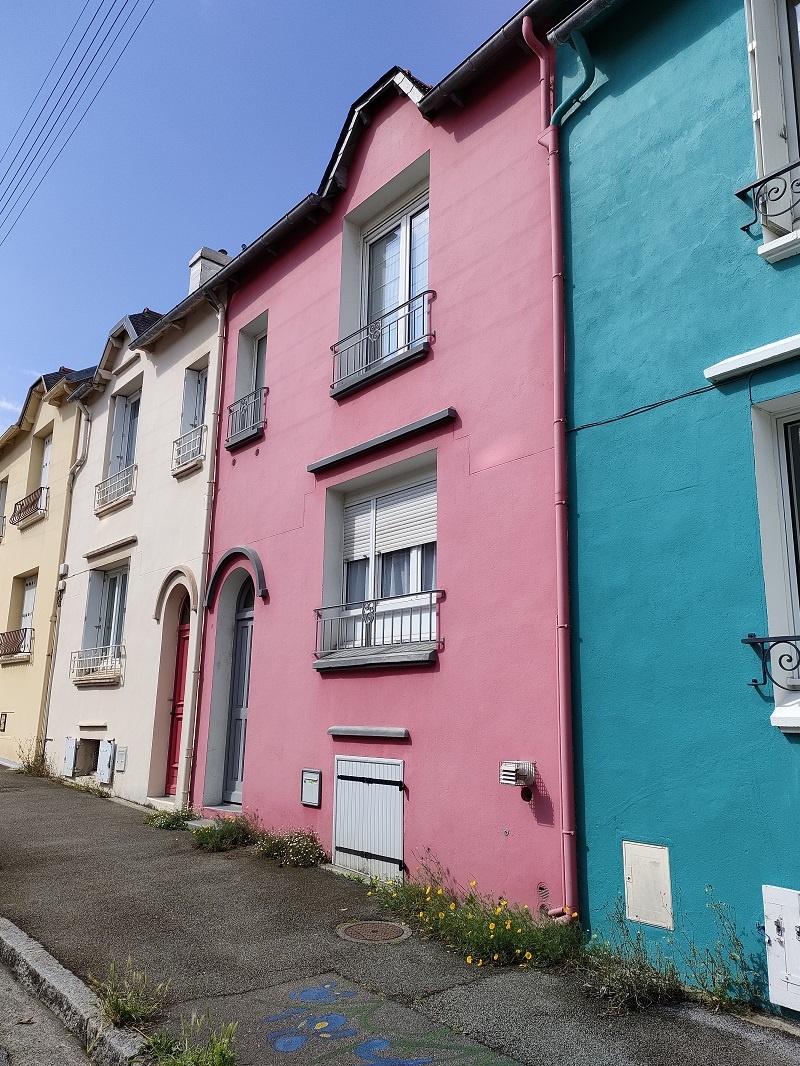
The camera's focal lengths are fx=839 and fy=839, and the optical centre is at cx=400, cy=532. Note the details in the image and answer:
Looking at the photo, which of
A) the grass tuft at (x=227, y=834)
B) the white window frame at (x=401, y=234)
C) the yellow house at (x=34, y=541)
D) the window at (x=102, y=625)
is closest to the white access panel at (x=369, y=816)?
the grass tuft at (x=227, y=834)

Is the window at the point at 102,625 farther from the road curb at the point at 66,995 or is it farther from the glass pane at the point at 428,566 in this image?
the road curb at the point at 66,995

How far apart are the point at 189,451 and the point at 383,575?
4700 mm

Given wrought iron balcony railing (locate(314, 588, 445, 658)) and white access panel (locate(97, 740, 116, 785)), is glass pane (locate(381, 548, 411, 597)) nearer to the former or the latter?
wrought iron balcony railing (locate(314, 588, 445, 658))

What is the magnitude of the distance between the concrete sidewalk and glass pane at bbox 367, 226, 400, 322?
553 centimetres

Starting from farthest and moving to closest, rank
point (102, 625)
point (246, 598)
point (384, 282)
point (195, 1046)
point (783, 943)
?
point (102, 625), point (246, 598), point (384, 282), point (783, 943), point (195, 1046)

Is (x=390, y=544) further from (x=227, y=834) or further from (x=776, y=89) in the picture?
(x=776, y=89)

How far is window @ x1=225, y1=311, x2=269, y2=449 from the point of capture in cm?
1010

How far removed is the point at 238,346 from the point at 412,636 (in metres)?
5.33

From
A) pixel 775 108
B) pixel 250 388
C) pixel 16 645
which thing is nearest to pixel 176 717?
pixel 250 388

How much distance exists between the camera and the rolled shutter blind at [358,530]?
26.9ft

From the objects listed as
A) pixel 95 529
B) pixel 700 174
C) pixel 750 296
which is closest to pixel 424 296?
pixel 700 174

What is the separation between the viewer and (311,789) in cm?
793

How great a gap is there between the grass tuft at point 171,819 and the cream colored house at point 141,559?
316 millimetres

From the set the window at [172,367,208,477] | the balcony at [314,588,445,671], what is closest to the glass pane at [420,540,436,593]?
the balcony at [314,588,445,671]
